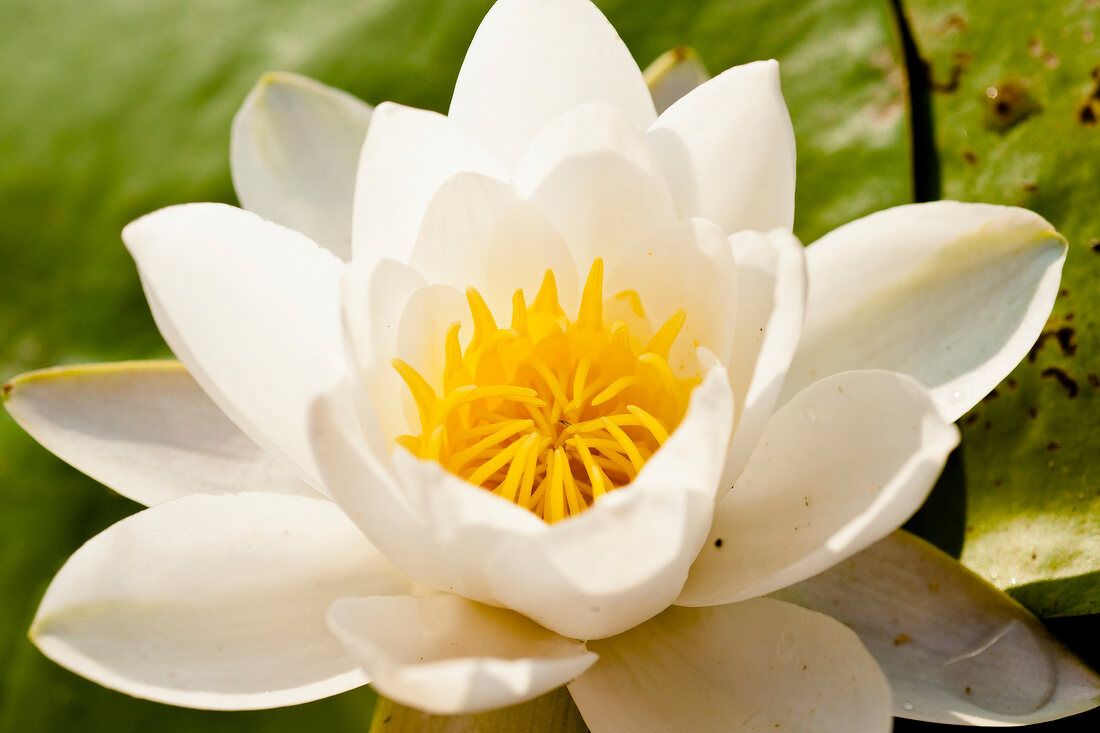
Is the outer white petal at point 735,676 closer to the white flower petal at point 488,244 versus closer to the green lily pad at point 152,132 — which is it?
the white flower petal at point 488,244

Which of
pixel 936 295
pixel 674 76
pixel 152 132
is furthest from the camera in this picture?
pixel 152 132

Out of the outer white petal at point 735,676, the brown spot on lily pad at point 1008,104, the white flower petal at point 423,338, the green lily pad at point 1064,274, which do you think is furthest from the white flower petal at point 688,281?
the brown spot on lily pad at point 1008,104

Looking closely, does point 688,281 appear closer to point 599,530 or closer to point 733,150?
point 733,150

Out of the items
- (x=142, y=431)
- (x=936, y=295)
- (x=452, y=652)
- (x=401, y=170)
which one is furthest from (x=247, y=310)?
(x=936, y=295)

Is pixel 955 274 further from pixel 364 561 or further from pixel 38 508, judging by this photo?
pixel 38 508

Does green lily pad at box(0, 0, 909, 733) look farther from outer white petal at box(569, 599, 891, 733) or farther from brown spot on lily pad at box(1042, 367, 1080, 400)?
outer white petal at box(569, 599, 891, 733)
